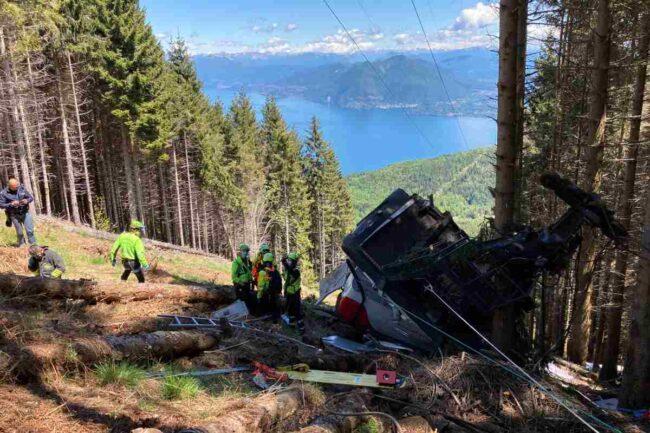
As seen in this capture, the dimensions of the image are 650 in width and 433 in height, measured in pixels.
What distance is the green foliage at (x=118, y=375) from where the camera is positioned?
471cm

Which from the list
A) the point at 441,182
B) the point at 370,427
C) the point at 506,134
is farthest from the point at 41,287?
the point at 441,182

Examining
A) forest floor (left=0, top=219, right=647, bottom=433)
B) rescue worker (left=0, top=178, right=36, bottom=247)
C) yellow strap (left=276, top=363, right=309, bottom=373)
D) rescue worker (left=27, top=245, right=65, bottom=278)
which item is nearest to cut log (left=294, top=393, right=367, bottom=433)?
forest floor (left=0, top=219, right=647, bottom=433)

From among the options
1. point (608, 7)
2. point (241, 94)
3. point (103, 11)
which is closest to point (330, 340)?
point (608, 7)

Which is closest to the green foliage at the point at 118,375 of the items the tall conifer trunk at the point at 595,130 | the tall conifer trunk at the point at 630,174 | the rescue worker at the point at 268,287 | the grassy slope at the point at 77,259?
the rescue worker at the point at 268,287

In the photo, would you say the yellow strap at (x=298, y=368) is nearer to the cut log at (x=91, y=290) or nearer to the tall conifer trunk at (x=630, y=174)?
the cut log at (x=91, y=290)

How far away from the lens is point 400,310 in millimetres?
7980

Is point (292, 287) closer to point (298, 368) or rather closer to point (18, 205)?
point (298, 368)

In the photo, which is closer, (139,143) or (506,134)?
(506,134)

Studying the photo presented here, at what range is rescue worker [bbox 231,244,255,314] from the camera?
400 inches

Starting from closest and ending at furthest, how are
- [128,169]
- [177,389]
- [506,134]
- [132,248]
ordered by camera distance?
[177,389] < [506,134] < [132,248] < [128,169]

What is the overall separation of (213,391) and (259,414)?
1.09 metres

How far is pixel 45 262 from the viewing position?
9422 mm

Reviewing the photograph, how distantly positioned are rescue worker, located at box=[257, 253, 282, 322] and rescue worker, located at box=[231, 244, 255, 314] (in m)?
0.26

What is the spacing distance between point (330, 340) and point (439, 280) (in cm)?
253
